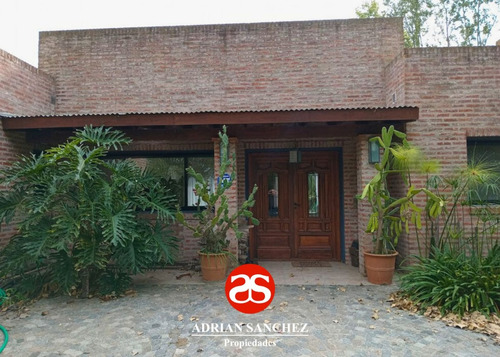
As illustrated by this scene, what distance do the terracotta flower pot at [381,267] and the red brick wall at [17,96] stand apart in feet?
20.7

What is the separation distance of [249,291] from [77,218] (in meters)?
2.57

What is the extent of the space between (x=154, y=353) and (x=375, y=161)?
442 centimetres

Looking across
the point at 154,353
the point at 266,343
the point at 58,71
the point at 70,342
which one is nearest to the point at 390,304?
the point at 266,343

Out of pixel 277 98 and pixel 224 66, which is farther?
pixel 224 66

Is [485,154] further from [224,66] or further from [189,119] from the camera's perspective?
[224,66]

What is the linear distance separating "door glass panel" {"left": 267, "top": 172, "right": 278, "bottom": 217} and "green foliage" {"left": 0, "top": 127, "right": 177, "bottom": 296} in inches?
108

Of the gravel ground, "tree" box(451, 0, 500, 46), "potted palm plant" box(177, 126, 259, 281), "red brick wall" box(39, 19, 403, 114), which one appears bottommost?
the gravel ground

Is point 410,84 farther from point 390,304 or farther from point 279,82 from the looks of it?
point 390,304

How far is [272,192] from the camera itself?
6918 mm

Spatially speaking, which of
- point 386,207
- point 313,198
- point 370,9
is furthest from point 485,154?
point 370,9

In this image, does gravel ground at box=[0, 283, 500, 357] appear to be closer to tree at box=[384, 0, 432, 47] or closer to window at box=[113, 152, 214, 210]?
window at box=[113, 152, 214, 210]

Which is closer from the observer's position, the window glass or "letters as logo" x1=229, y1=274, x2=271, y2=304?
"letters as logo" x1=229, y1=274, x2=271, y2=304

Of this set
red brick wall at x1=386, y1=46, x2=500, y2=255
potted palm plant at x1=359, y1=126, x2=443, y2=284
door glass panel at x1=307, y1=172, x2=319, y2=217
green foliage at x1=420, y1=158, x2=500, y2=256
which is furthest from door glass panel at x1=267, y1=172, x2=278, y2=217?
green foliage at x1=420, y1=158, x2=500, y2=256

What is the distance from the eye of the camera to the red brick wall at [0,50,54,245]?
5.50 metres
